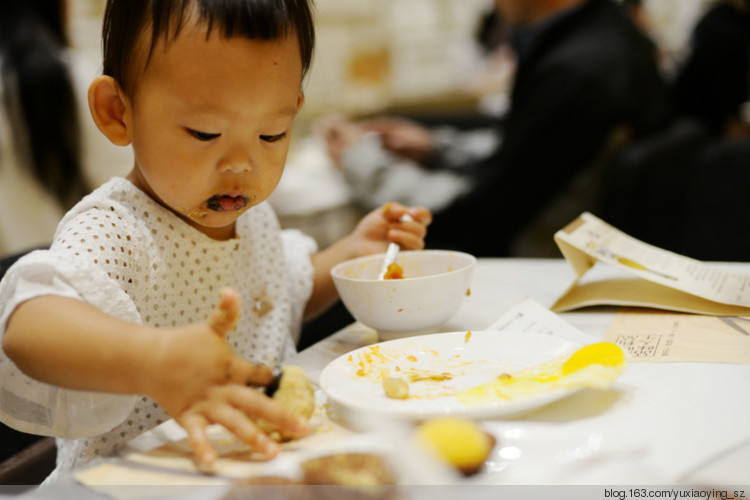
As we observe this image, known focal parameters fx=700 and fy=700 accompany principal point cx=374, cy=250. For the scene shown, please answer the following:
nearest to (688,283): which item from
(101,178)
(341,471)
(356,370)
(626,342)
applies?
(626,342)

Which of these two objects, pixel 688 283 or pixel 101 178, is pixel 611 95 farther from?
pixel 101 178

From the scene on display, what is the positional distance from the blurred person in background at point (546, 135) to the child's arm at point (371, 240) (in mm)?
1070

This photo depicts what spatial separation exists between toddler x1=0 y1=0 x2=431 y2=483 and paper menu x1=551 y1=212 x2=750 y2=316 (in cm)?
47

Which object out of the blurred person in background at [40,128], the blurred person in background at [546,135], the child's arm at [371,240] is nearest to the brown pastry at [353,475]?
the child's arm at [371,240]

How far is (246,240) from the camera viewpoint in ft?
3.49

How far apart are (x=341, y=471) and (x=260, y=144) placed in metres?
0.43

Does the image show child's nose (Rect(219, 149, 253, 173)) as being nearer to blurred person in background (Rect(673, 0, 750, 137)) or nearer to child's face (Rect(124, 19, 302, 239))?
child's face (Rect(124, 19, 302, 239))

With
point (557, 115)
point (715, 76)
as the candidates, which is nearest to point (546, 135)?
point (557, 115)

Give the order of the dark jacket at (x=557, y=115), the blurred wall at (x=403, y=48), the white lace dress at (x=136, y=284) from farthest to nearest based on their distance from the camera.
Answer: the blurred wall at (x=403, y=48) → the dark jacket at (x=557, y=115) → the white lace dress at (x=136, y=284)

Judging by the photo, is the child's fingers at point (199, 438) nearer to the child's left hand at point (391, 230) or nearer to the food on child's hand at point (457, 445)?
the food on child's hand at point (457, 445)

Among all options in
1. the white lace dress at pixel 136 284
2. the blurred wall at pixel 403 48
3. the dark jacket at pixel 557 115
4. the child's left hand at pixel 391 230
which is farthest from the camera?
the blurred wall at pixel 403 48

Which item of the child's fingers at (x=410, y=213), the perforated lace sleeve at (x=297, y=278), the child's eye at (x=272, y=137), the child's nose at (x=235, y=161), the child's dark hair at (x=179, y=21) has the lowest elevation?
the perforated lace sleeve at (x=297, y=278)

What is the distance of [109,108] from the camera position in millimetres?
860

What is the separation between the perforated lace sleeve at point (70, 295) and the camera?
26.0 inches
